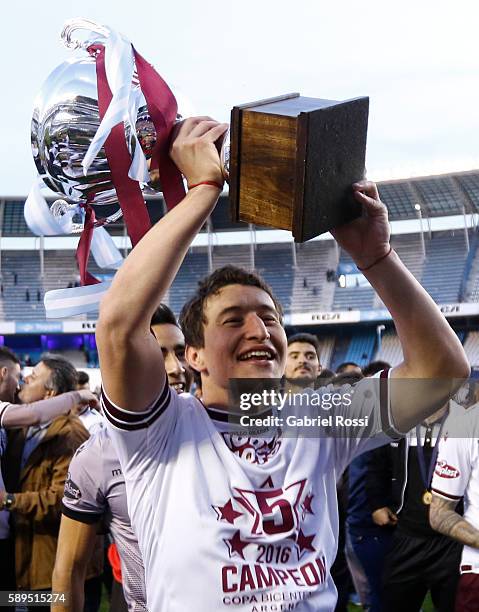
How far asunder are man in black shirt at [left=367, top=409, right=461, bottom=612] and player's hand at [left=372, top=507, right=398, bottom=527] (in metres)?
0.32

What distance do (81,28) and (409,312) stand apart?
93 centimetres

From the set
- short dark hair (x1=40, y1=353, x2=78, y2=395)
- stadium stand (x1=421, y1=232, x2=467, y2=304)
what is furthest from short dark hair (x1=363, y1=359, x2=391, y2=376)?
stadium stand (x1=421, y1=232, x2=467, y2=304)

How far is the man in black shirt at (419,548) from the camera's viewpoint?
4168mm

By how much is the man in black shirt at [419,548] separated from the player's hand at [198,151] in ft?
9.23

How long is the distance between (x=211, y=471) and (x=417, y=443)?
300 cm

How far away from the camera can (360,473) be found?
16.8 feet

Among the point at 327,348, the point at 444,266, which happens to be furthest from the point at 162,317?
the point at 327,348

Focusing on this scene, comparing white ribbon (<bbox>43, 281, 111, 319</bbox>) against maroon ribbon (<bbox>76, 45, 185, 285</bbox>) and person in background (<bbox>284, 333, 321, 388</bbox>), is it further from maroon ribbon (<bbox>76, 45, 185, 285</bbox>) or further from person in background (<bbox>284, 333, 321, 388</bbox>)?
person in background (<bbox>284, 333, 321, 388</bbox>)

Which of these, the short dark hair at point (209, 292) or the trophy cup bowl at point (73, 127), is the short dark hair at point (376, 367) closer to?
the short dark hair at point (209, 292)

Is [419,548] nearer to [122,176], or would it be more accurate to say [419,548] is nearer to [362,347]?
[122,176]

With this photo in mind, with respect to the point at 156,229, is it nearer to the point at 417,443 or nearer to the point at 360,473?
the point at 417,443

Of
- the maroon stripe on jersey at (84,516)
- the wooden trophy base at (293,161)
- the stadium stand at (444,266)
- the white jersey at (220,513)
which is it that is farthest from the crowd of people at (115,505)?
the stadium stand at (444,266)

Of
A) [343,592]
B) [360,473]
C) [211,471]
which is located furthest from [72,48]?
[343,592]

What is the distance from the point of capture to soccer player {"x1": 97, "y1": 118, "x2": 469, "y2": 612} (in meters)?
1.51
